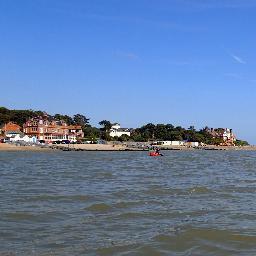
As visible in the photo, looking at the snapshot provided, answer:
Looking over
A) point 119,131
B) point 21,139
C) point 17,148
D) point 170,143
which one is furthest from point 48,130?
point 119,131

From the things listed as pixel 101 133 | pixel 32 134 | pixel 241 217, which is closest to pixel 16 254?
pixel 241 217

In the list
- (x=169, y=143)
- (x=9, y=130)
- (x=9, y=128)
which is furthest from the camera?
(x=169, y=143)

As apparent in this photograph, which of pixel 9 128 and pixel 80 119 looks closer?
pixel 9 128

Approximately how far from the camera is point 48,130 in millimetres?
136375

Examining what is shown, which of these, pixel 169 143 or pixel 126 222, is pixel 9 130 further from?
pixel 126 222

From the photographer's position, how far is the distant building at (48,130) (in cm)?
13399

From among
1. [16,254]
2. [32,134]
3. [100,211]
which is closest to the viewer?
[16,254]

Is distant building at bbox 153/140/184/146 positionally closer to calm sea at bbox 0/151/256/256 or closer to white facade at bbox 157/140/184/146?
white facade at bbox 157/140/184/146

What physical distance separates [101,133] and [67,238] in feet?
500

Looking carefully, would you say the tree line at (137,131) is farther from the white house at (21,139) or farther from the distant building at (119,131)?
the white house at (21,139)

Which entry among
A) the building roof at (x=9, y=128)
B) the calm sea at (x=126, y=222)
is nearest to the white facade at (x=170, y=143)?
the building roof at (x=9, y=128)

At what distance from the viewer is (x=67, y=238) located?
10.4 m

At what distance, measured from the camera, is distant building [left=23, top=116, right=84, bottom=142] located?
440 feet

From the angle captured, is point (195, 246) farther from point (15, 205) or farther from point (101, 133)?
point (101, 133)
